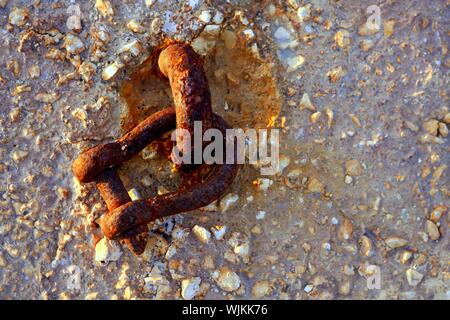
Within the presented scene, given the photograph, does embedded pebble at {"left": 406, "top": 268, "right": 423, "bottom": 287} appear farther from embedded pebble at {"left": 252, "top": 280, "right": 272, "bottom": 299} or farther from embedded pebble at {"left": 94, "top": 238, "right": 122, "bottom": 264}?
embedded pebble at {"left": 94, "top": 238, "right": 122, "bottom": 264}

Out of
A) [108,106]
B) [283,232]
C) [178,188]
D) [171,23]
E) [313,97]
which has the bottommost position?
[283,232]

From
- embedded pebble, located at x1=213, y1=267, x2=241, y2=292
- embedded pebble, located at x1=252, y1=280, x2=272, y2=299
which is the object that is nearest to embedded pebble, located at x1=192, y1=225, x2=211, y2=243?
embedded pebble, located at x1=213, y1=267, x2=241, y2=292

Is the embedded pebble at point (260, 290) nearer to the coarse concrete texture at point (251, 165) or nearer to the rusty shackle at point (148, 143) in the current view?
the coarse concrete texture at point (251, 165)

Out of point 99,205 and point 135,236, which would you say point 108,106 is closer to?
point 99,205

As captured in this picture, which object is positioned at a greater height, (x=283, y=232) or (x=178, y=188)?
(x=178, y=188)

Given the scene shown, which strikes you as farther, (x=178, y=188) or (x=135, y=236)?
(x=178, y=188)

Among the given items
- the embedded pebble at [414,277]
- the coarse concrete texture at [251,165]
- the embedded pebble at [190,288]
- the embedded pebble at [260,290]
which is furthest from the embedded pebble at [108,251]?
the embedded pebble at [414,277]

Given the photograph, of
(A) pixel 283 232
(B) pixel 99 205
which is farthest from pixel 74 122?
(A) pixel 283 232

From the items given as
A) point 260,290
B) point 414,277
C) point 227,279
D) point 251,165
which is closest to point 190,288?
point 227,279
